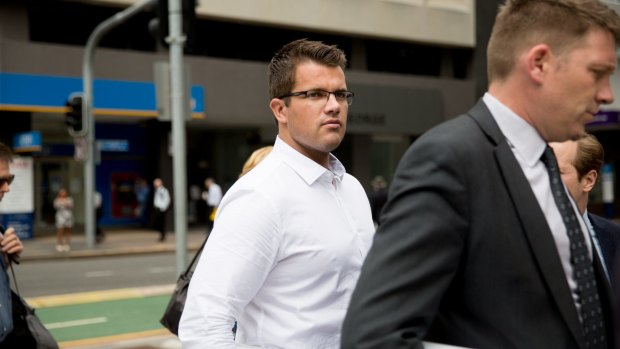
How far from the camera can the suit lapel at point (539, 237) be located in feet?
4.70

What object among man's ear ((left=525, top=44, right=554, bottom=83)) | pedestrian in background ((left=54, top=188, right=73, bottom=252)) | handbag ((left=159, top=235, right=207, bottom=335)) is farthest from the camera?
pedestrian in background ((left=54, top=188, right=73, bottom=252))

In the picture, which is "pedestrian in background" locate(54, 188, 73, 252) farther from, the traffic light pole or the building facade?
the building facade

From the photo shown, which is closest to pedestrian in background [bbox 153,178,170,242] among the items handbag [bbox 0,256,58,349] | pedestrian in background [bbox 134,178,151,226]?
pedestrian in background [bbox 134,178,151,226]

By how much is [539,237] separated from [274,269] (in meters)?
0.90

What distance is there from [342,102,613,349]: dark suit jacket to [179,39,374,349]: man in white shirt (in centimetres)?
65

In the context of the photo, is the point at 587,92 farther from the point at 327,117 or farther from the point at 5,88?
the point at 5,88

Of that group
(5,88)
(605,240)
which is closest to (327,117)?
(605,240)

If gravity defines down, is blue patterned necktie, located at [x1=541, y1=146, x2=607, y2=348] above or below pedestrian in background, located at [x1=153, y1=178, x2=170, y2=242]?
above

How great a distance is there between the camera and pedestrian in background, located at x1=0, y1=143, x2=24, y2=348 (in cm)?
337

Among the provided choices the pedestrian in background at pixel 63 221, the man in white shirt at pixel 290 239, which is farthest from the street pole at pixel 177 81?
the pedestrian in background at pixel 63 221

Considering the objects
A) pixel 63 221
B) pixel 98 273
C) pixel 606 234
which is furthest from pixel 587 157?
pixel 63 221

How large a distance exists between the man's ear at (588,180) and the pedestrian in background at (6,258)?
2628mm

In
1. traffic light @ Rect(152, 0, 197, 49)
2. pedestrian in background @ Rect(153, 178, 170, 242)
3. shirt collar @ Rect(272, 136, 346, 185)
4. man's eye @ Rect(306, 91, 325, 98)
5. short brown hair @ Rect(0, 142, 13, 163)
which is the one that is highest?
traffic light @ Rect(152, 0, 197, 49)

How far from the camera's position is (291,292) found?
212 centimetres
